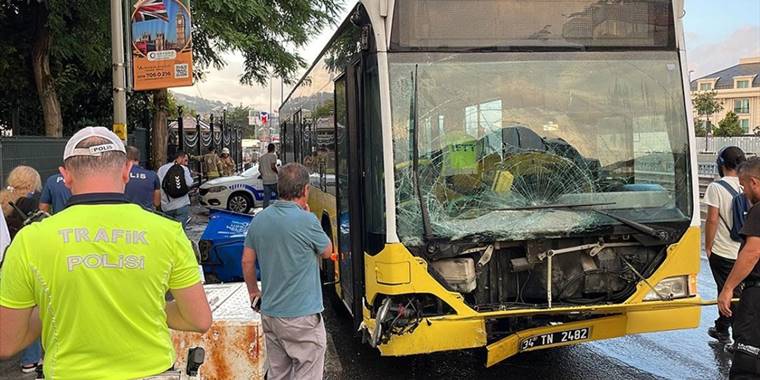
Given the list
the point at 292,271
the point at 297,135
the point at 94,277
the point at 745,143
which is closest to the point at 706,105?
the point at 745,143

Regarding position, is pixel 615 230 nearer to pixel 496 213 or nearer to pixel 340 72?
pixel 496 213

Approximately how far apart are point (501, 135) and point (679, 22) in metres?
1.66

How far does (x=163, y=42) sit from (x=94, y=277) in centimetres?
714

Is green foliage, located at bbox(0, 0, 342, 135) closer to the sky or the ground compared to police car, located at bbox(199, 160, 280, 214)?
closer to the sky

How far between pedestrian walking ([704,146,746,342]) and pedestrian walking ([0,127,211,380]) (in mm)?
5033

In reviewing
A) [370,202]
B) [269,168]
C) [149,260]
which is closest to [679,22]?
[370,202]

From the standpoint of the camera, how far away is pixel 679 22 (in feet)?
16.2

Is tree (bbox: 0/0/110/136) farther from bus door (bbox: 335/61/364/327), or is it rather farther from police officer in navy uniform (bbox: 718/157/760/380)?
police officer in navy uniform (bbox: 718/157/760/380)

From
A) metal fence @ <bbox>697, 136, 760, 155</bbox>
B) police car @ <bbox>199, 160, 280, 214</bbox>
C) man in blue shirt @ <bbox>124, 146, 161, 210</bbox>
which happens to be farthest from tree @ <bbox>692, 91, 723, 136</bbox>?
man in blue shirt @ <bbox>124, 146, 161, 210</bbox>

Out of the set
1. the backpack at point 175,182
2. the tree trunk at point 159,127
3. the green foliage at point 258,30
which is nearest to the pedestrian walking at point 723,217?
the backpack at point 175,182

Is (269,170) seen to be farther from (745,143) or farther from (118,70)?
(745,143)

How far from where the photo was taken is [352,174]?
205 inches

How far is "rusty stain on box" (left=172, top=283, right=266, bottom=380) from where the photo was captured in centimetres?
411

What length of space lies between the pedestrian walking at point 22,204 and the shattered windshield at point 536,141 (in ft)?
10.7
